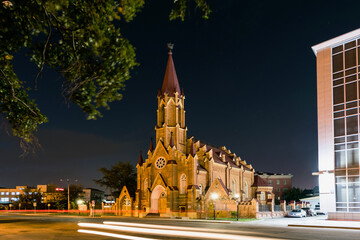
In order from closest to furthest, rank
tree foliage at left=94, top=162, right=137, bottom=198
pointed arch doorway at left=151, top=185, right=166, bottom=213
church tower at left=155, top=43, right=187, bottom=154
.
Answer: pointed arch doorway at left=151, top=185, right=166, bottom=213 < church tower at left=155, top=43, right=187, bottom=154 < tree foliage at left=94, top=162, right=137, bottom=198

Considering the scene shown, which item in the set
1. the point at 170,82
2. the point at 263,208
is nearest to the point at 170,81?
the point at 170,82

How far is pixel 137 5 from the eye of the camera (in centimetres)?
779

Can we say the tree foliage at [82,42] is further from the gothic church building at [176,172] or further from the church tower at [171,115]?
the church tower at [171,115]

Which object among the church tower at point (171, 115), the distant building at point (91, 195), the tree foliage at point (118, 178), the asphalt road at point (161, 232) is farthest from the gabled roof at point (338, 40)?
the distant building at point (91, 195)

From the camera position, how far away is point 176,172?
5425 cm

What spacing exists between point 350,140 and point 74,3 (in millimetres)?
33848

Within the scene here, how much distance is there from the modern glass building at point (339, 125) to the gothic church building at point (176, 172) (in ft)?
54.0

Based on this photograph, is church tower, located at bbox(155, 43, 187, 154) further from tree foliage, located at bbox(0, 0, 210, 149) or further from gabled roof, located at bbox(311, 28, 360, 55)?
tree foliage, located at bbox(0, 0, 210, 149)

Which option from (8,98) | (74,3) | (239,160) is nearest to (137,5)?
(74,3)

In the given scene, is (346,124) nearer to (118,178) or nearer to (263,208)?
(263,208)

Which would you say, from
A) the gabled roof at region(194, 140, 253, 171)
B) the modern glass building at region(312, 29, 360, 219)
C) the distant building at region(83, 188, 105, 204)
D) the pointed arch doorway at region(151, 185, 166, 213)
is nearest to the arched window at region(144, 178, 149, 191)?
the pointed arch doorway at region(151, 185, 166, 213)

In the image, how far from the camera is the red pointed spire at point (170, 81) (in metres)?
58.6

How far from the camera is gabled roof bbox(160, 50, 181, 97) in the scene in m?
58.6

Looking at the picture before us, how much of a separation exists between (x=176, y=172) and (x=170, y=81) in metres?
15.8
